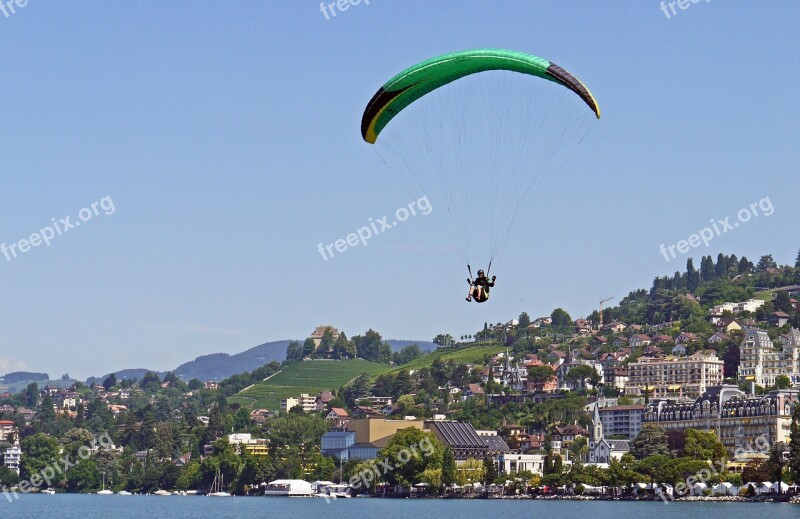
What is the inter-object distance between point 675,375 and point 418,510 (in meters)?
91.4

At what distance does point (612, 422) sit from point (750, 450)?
2643cm

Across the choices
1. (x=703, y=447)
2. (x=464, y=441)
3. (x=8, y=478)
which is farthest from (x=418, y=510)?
(x=8, y=478)

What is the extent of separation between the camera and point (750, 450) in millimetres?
134250

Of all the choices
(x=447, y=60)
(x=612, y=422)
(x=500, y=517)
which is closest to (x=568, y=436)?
(x=612, y=422)

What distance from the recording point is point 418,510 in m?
96.6

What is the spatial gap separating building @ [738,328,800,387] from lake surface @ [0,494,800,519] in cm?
7167

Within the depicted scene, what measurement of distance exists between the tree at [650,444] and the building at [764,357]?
5043 cm

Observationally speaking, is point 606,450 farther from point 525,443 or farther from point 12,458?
point 12,458

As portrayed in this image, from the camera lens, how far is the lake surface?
292 ft

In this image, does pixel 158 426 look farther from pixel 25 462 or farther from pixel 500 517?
pixel 500 517

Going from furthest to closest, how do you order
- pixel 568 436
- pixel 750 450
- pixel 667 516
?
pixel 568 436, pixel 750 450, pixel 667 516

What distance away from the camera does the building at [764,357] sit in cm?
17962

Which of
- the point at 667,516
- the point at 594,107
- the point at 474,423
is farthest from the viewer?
the point at 474,423

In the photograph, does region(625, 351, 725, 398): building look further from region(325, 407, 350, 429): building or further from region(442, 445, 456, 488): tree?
region(442, 445, 456, 488): tree
